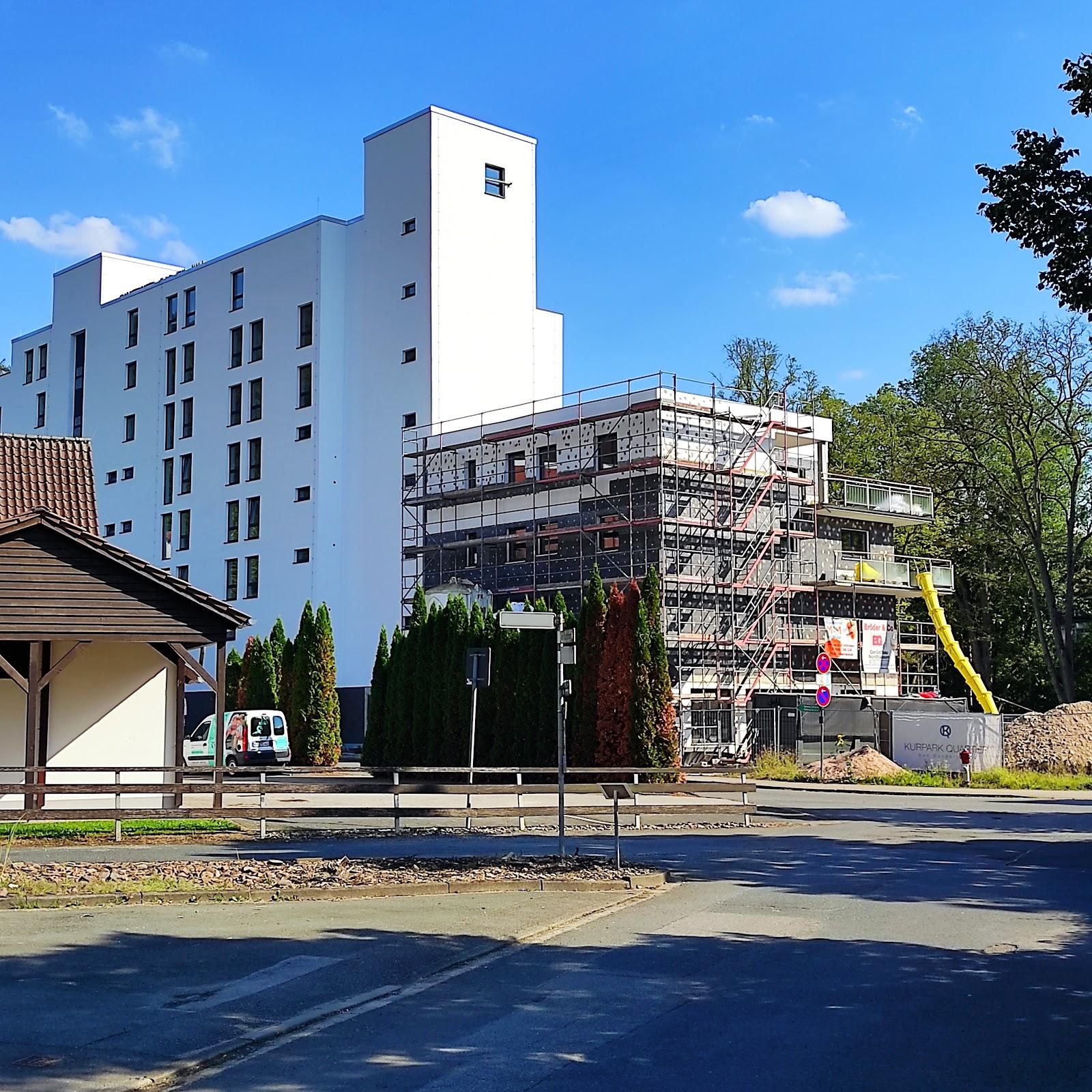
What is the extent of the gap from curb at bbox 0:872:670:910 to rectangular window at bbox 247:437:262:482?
51214 mm

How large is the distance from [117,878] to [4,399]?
73312 mm

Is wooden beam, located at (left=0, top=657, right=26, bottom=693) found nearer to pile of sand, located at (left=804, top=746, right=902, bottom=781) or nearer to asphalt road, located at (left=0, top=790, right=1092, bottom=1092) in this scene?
asphalt road, located at (left=0, top=790, right=1092, bottom=1092)

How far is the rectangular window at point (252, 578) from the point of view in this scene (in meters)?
63.3

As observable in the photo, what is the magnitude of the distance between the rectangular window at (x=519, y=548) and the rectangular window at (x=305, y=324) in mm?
13645

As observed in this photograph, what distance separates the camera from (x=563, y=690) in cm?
1716

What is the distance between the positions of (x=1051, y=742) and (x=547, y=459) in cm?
2157

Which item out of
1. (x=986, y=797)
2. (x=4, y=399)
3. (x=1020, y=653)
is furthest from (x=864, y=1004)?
(x=4, y=399)

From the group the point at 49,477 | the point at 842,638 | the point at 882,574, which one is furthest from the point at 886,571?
the point at 49,477

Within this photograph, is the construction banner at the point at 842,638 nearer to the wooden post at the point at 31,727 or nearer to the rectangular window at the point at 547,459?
the rectangular window at the point at 547,459

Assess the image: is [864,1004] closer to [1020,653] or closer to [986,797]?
[986,797]

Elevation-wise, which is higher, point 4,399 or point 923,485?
point 4,399

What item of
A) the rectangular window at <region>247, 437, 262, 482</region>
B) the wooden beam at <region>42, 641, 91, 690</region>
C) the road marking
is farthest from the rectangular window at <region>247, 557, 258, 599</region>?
the road marking

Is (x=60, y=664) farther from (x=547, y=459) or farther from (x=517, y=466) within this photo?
(x=517, y=466)

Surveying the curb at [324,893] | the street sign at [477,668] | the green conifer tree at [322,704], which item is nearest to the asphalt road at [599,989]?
the curb at [324,893]
